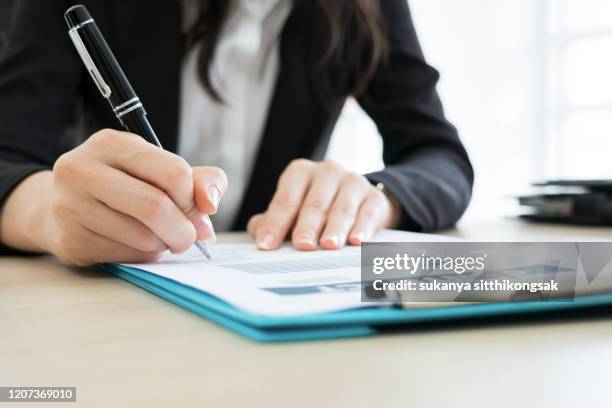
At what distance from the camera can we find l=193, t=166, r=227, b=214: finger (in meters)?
0.42

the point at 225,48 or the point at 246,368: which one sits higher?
the point at 225,48

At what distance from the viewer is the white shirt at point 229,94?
93 centimetres

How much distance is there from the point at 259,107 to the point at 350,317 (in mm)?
741

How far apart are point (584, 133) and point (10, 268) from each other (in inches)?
94.6

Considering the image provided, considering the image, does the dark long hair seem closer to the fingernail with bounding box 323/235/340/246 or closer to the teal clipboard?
the fingernail with bounding box 323/235/340/246

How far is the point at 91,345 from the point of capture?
28 centimetres

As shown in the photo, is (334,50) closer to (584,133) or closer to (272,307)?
(272,307)

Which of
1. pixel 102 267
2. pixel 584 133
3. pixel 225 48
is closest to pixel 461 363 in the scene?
pixel 102 267

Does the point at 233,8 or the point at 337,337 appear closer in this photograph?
the point at 337,337

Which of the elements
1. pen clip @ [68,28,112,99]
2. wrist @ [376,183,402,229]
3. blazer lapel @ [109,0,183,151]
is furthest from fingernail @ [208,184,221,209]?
blazer lapel @ [109,0,183,151]

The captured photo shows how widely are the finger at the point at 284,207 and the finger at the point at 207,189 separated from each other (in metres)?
0.11

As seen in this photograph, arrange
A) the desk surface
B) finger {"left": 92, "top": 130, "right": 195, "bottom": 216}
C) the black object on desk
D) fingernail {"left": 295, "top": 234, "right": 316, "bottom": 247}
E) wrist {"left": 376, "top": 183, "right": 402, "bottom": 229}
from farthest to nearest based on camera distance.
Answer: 1. the black object on desk
2. wrist {"left": 376, "top": 183, "right": 402, "bottom": 229}
3. fingernail {"left": 295, "top": 234, "right": 316, "bottom": 247}
4. finger {"left": 92, "top": 130, "right": 195, "bottom": 216}
5. the desk surface

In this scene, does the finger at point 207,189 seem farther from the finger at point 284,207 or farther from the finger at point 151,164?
the finger at point 284,207

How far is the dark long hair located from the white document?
19.1 inches
